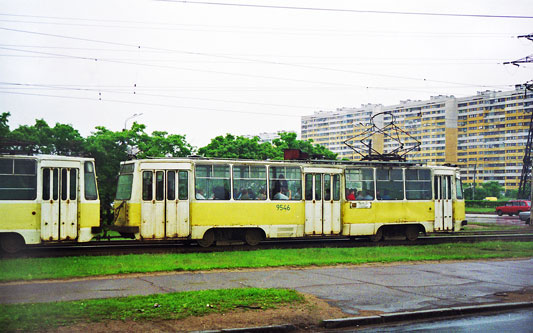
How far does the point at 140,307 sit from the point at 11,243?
9230 mm

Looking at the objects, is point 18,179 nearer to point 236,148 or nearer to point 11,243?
point 11,243

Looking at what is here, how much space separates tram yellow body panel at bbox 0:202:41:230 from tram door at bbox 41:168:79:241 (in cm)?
17

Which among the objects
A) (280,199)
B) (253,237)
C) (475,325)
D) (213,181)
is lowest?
(475,325)

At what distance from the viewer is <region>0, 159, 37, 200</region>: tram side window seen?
16516 mm

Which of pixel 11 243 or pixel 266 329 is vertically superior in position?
pixel 11 243

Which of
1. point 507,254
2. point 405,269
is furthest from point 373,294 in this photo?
point 507,254

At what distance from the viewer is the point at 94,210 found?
17.7 m

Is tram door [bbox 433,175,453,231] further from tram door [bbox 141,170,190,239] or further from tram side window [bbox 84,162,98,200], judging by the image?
tram side window [bbox 84,162,98,200]

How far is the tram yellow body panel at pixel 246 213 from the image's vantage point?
64.4 ft

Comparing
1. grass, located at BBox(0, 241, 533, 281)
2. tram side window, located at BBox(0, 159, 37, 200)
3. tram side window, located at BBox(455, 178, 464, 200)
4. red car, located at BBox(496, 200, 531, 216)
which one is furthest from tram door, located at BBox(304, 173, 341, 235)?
red car, located at BBox(496, 200, 531, 216)

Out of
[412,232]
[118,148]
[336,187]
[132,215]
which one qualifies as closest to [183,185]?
[132,215]

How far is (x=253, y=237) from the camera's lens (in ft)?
68.6

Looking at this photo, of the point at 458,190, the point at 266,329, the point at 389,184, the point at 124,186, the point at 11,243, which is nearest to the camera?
the point at 266,329

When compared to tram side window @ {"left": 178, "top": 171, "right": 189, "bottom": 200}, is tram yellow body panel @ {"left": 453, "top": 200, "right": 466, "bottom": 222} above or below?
below
